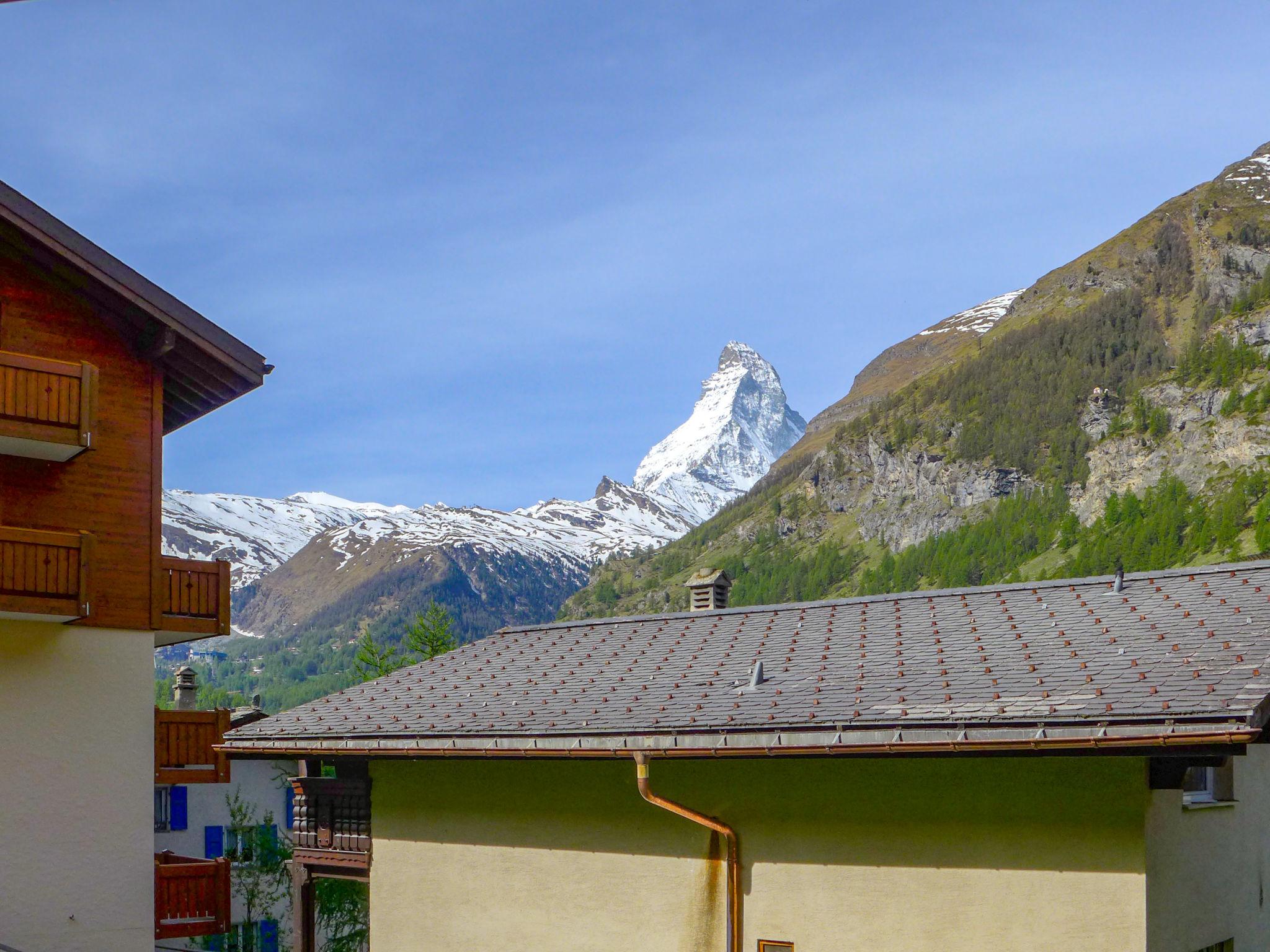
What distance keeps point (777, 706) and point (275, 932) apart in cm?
2726

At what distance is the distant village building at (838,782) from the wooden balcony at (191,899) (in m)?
1.35

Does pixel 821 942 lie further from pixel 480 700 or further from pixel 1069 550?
pixel 1069 550

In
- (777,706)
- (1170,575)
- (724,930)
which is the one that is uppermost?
(1170,575)

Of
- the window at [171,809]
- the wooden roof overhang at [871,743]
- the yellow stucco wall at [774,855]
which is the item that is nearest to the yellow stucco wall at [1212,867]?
the yellow stucco wall at [774,855]

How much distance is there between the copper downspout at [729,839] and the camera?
1168 cm

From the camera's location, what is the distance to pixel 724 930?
1194cm

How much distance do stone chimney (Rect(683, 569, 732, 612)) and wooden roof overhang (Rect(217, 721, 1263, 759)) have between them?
18.4 ft

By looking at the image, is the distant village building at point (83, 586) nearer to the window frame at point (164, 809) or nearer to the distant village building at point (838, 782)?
the distant village building at point (838, 782)

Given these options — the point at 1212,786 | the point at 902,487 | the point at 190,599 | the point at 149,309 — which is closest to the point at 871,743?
the point at 1212,786

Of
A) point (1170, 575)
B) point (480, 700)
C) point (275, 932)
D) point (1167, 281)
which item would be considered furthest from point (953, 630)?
point (1167, 281)

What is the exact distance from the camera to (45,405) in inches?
559

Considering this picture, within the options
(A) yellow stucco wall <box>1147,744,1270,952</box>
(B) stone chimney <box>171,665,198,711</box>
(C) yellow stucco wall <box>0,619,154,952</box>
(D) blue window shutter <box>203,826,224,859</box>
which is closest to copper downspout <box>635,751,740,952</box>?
(A) yellow stucco wall <box>1147,744,1270,952</box>

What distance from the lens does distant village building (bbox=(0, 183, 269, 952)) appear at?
46.0ft

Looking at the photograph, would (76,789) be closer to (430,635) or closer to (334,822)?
(334,822)
